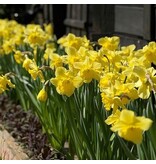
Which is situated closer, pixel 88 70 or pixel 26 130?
pixel 88 70

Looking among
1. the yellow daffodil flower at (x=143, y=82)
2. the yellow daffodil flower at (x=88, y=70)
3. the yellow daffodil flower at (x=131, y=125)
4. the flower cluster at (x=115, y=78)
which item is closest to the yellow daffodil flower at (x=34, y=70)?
the flower cluster at (x=115, y=78)

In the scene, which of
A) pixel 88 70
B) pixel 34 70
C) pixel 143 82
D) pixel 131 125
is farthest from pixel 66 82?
pixel 131 125

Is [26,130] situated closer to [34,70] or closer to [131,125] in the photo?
[34,70]

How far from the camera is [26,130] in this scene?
3.64 metres

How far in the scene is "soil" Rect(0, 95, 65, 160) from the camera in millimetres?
3055

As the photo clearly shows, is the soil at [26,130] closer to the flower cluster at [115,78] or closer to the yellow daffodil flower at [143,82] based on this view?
the flower cluster at [115,78]

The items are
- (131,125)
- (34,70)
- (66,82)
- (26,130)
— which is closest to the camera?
(131,125)

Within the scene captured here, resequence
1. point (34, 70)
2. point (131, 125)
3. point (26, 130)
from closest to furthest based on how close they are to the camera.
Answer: point (131, 125) → point (34, 70) → point (26, 130)

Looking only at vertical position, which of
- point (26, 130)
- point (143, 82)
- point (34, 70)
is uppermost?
point (143, 82)

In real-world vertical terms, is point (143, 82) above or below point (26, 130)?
above

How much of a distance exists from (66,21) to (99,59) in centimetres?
532

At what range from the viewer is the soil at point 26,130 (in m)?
3.05
